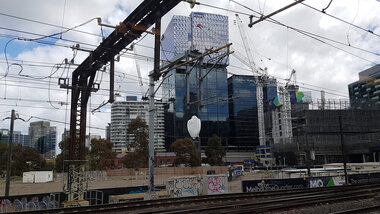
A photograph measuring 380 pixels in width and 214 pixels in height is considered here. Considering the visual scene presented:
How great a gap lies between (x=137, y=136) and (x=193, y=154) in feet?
45.0

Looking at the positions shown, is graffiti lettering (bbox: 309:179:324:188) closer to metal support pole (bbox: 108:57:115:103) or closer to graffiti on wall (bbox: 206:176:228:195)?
graffiti on wall (bbox: 206:176:228:195)

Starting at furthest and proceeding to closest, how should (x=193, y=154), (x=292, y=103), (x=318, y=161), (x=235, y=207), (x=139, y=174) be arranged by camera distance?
(x=292, y=103)
(x=318, y=161)
(x=193, y=154)
(x=139, y=174)
(x=235, y=207)

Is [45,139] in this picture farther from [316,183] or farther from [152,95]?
[152,95]

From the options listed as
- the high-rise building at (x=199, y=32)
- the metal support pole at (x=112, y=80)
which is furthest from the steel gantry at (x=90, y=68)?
the high-rise building at (x=199, y=32)

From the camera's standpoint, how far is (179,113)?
9831 cm

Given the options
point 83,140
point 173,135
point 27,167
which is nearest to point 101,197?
point 83,140

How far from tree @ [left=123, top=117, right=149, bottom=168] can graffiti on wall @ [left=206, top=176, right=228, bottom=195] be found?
3346 cm

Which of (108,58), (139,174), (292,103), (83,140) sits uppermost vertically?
(292,103)

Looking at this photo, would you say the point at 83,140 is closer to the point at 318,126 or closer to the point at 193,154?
the point at 193,154

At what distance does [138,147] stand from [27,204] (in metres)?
38.5

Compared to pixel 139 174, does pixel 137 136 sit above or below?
above

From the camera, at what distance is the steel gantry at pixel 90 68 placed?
19.5 metres

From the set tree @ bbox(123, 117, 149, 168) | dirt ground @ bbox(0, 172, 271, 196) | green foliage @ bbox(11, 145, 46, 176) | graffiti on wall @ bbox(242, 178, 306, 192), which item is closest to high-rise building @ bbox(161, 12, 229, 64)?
green foliage @ bbox(11, 145, 46, 176)

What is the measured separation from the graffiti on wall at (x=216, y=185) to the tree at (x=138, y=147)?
3346 cm
